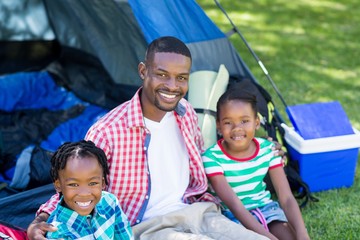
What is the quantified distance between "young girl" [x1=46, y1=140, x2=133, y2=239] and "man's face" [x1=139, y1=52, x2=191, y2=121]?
0.36 m

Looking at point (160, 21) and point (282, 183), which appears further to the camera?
point (160, 21)

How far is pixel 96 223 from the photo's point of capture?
2.22m

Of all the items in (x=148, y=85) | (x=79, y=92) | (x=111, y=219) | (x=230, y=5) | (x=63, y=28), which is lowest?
(x=230, y=5)

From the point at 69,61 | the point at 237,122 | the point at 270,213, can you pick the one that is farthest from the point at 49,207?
the point at 69,61

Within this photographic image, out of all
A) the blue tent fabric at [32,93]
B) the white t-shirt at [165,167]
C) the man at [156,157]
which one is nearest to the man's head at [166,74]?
the man at [156,157]

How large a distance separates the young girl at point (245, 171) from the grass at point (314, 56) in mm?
331

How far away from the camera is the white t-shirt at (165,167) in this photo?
2.53m

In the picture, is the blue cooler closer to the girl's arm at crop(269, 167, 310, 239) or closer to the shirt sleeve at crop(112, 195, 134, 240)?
the girl's arm at crop(269, 167, 310, 239)

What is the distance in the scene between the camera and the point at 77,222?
219cm

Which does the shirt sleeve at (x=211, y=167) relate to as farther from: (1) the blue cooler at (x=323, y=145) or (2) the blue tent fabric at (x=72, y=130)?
(2) the blue tent fabric at (x=72, y=130)

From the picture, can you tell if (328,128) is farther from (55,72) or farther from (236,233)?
(55,72)

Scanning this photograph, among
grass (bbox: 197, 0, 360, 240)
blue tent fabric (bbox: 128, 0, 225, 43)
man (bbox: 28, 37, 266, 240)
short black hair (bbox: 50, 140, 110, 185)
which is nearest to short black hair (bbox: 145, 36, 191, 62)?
man (bbox: 28, 37, 266, 240)

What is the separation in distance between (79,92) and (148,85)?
1.97 m

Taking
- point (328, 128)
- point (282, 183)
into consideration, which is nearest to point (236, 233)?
point (282, 183)
